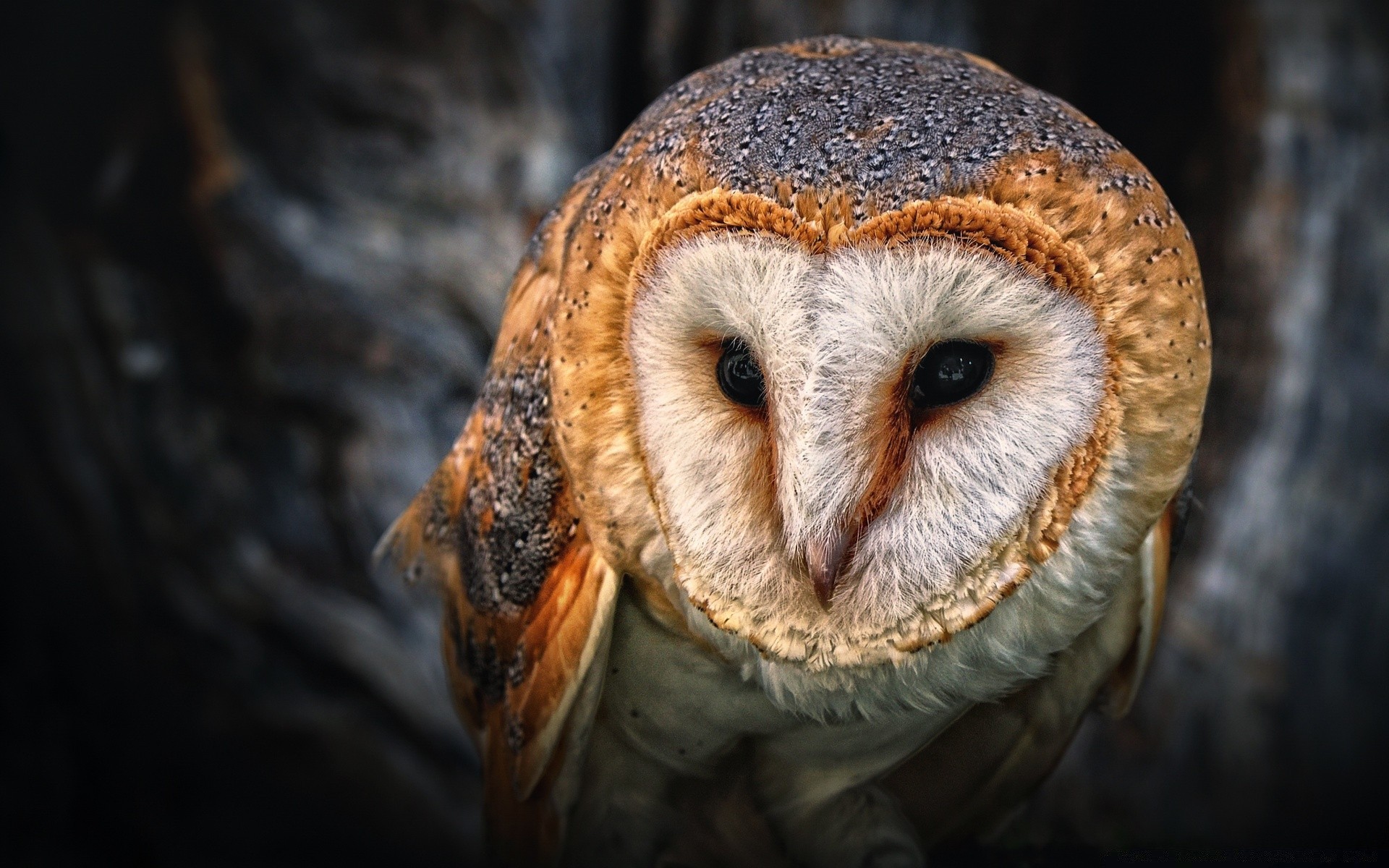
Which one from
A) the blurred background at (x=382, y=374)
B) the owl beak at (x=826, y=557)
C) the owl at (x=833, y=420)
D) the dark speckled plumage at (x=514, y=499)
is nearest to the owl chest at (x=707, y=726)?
the owl at (x=833, y=420)

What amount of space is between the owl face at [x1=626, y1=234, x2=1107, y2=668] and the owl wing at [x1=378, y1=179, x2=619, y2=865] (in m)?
0.16

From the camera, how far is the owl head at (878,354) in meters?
0.75

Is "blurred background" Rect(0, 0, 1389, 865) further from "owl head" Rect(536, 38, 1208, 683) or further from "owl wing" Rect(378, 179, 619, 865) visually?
"owl head" Rect(536, 38, 1208, 683)

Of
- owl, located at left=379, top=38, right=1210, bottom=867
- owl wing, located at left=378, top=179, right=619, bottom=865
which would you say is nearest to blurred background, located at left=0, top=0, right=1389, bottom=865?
owl wing, located at left=378, top=179, right=619, bottom=865

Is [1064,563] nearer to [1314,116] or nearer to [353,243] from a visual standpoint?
[1314,116]

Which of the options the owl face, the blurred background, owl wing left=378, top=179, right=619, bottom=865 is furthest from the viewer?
the blurred background

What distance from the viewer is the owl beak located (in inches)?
31.6

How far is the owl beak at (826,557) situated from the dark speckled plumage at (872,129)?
10.1 inches

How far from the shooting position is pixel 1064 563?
868 mm

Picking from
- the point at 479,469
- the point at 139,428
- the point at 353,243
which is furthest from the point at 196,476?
the point at 479,469

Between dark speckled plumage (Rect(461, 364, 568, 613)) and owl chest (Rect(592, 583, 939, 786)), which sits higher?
dark speckled plumage (Rect(461, 364, 568, 613))

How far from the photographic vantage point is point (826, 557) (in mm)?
805

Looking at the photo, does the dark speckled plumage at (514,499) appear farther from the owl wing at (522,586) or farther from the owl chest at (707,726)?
the owl chest at (707,726)

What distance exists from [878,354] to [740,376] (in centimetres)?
12
